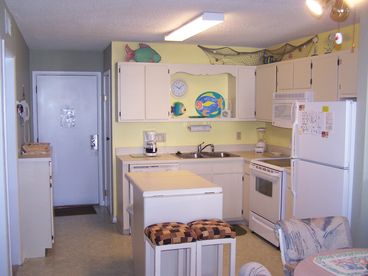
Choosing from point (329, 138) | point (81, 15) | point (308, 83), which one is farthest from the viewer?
point (308, 83)

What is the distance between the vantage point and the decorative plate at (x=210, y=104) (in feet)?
19.8

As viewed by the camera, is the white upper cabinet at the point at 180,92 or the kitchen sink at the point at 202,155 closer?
the white upper cabinet at the point at 180,92

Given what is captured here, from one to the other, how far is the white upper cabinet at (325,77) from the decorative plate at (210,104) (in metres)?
1.79

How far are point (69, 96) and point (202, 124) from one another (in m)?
2.18

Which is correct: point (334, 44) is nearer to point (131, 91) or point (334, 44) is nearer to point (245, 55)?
point (245, 55)

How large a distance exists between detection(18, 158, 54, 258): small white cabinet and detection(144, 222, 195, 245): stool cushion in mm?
1844

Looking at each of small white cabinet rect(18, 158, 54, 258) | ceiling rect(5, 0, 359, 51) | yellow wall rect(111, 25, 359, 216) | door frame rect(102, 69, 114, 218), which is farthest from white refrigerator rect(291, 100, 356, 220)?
door frame rect(102, 69, 114, 218)

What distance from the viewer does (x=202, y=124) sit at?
6.06 m

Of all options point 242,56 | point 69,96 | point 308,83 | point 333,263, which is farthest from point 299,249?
point 69,96

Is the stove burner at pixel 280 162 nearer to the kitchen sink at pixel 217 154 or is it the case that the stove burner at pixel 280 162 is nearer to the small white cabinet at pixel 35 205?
the kitchen sink at pixel 217 154

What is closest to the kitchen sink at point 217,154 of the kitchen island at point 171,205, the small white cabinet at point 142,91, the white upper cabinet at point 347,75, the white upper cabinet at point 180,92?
the white upper cabinet at point 180,92

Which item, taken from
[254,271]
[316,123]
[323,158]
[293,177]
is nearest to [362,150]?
[323,158]

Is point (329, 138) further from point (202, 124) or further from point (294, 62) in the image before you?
point (202, 124)

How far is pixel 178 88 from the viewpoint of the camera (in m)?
5.94
